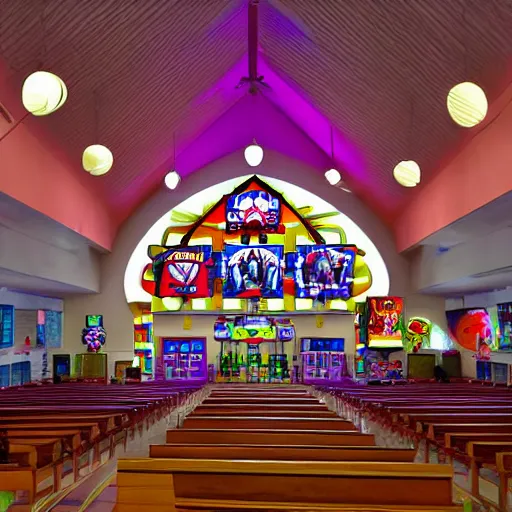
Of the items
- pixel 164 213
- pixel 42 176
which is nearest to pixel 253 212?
pixel 164 213

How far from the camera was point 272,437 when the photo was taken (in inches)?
172

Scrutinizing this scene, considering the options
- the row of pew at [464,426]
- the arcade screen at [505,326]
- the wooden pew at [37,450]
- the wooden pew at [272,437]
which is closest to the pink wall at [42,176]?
the wooden pew at [37,450]

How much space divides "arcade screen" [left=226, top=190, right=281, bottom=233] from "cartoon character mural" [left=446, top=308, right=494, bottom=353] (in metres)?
5.18

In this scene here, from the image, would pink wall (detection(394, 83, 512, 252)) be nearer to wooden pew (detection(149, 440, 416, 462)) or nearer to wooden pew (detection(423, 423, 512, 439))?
wooden pew (detection(423, 423, 512, 439))

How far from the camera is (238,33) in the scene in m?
12.6

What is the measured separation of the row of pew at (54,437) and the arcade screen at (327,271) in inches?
284

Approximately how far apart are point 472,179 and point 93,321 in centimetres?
1075

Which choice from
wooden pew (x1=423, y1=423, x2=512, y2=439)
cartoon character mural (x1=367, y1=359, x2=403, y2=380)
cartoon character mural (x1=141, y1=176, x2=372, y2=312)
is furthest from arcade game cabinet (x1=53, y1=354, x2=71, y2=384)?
wooden pew (x1=423, y1=423, x2=512, y2=439)

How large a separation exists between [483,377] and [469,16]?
33.3ft

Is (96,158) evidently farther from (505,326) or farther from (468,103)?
(505,326)

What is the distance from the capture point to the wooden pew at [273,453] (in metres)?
3.56

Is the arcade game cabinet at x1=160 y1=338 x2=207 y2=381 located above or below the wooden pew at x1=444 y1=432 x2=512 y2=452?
above

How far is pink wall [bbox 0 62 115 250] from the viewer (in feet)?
27.7

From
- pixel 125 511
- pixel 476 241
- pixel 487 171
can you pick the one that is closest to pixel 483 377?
pixel 476 241
